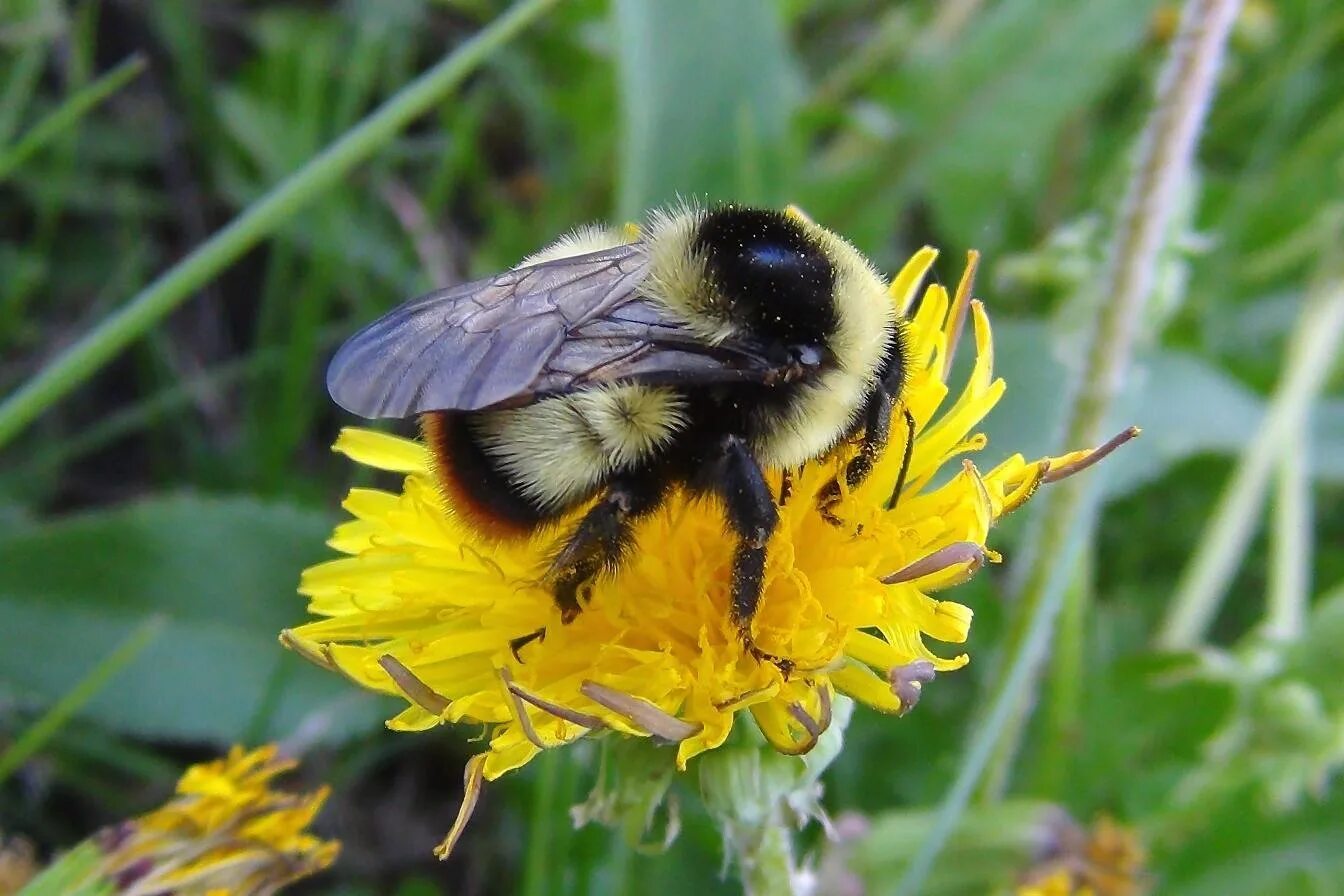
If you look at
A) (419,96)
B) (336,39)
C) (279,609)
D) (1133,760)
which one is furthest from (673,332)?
(336,39)

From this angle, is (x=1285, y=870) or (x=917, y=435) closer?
(x=917, y=435)

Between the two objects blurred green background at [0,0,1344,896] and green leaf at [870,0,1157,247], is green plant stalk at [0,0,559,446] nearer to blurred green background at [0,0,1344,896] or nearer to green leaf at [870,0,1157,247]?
blurred green background at [0,0,1344,896]

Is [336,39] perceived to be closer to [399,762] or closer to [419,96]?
[419,96]

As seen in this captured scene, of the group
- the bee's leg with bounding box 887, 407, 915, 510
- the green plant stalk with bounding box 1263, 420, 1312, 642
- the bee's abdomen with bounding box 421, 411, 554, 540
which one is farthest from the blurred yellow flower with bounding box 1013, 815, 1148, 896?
the bee's abdomen with bounding box 421, 411, 554, 540

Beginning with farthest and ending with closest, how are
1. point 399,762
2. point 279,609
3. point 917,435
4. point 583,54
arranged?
point 583,54 < point 399,762 < point 279,609 < point 917,435

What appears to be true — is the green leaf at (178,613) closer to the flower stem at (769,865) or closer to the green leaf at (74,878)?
the green leaf at (74,878)

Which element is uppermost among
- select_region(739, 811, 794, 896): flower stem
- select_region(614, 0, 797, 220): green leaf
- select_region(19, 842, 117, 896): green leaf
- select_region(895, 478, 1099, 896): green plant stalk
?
select_region(614, 0, 797, 220): green leaf
